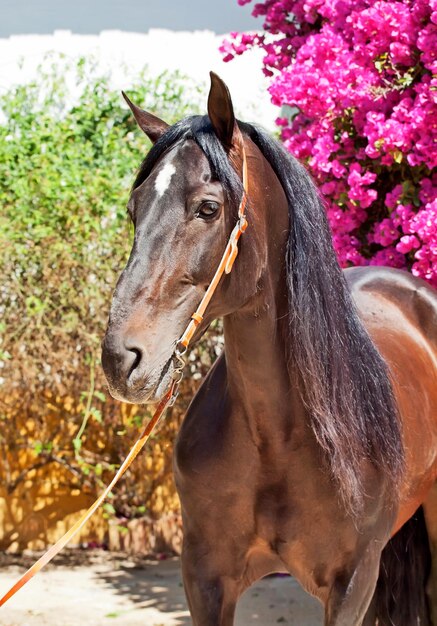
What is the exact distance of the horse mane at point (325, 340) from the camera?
2459 mm

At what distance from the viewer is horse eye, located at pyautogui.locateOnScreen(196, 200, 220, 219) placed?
2.19 metres

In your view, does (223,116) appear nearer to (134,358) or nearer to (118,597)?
(134,358)

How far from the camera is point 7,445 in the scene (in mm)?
5953

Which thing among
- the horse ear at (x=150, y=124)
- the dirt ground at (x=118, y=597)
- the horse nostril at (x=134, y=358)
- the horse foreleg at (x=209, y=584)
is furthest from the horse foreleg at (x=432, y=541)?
the horse nostril at (x=134, y=358)

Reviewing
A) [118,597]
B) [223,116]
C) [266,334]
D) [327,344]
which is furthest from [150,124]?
[118,597]

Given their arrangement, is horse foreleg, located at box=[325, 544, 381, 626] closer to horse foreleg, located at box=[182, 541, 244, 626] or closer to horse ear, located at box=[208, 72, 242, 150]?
horse foreleg, located at box=[182, 541, 244, 626]

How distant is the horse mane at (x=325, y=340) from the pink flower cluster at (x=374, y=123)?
1.37 m

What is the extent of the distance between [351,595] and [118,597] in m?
2.99

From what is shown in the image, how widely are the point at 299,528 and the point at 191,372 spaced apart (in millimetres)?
3428

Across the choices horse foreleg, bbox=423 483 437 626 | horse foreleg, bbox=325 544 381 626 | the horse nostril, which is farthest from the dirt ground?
the horse nostril

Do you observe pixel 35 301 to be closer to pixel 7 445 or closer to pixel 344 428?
pixel 7 445

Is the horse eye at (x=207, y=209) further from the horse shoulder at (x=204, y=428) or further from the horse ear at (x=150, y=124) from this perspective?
the horse shoulder at (x=204, y=428)

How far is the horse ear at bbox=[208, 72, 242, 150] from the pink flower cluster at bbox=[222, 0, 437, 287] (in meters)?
1.70

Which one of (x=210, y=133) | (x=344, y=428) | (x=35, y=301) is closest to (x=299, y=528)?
(x=344, y=428)
